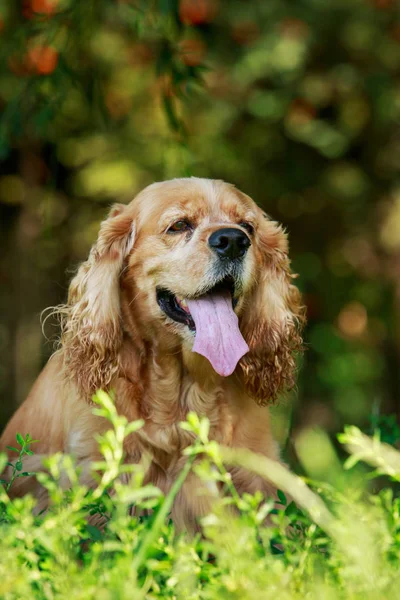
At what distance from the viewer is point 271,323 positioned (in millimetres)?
Result: 3504

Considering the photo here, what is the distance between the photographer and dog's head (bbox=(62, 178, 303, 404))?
3.15m

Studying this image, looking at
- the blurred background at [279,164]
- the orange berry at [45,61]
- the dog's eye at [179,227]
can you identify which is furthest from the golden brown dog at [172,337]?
the blurred background at [279,164]

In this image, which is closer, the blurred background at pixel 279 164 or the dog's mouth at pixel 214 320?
the dog's mouth at pixel 214 320

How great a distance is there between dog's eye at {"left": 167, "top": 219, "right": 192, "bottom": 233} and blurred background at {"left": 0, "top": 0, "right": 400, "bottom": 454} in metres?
3.61

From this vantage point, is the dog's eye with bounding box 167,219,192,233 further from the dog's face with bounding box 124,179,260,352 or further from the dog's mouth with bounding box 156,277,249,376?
the dog's mouth with bounding box 156,277,249,376

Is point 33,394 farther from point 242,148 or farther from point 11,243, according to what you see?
point 11,243

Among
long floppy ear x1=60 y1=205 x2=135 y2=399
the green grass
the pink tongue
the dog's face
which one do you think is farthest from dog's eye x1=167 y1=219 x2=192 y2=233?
the green grass

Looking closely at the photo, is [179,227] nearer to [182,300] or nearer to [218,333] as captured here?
[182,300]

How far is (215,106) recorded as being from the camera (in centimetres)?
770

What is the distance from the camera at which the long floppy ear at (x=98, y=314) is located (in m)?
3.22

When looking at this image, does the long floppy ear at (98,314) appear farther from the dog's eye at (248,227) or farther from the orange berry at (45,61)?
the orange berry at (45,61)

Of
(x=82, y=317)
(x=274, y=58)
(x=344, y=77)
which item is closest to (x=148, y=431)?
(x=82, y=317)

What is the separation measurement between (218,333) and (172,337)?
23 cm

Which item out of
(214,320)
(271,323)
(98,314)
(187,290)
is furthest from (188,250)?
(271,323)
